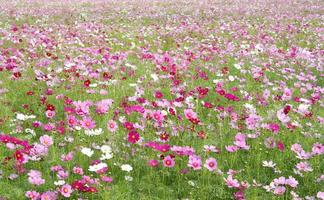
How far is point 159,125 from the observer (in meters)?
5.75

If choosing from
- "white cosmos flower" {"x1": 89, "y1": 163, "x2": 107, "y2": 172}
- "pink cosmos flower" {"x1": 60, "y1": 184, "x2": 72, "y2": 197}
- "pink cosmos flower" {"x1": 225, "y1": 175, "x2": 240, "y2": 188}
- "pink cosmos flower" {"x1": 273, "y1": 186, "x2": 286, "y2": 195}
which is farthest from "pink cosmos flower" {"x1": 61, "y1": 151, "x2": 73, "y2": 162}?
"pink cosmos flower" {"x1": 273, "y1": 186, "x2": 286, "y2": 195}

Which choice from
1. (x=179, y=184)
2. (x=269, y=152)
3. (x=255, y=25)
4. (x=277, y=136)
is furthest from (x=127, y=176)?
(x=255, y=25)

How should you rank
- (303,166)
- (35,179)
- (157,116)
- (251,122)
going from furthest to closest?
(251,122), (157,116), (303,166), (35,179)

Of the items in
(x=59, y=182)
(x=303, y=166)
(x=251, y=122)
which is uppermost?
(x=59, y=182)

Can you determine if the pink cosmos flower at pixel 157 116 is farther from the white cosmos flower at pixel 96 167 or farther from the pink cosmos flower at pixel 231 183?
the pink cosmos flower at pixel 231 183

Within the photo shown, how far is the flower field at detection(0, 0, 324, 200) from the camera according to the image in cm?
462

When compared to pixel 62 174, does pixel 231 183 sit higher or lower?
lower

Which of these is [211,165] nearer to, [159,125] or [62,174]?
[159,125]

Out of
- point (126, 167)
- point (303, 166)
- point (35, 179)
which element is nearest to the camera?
point (35, 179)

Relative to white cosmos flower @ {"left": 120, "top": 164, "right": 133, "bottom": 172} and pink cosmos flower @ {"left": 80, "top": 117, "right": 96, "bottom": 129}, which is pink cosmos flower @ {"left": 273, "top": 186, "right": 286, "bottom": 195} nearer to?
white cosmos flower @ {"left": 120, "top": 164, "right": 133, "bottom": 172}

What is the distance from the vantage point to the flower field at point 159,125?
4.62m

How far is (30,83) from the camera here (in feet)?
25.5

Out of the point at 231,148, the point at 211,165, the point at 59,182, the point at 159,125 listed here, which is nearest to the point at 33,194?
the point at 59,182

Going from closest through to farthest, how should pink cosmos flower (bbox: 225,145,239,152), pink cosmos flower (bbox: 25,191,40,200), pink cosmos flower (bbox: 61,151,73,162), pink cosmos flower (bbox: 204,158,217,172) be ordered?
1. pink cosmos flower (bbox: 25,191,40,200)
2. pink cosmos flower (bbox: 204,158,217,172)
3. pink cosmos flower (bbox: 61,151,73,162)
4. pink cosmos flower (bbox: 225,145,239,152)
